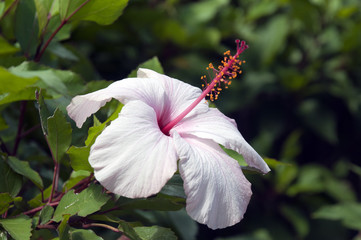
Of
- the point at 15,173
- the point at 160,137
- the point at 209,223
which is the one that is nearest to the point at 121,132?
the point at 160,137

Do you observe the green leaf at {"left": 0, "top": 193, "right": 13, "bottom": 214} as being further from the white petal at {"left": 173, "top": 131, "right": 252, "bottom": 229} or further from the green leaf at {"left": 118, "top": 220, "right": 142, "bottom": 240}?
the white petal at {"left": 173, "top": 131, "right": 252, "bottom": 229}

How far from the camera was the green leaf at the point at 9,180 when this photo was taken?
3.01 feet

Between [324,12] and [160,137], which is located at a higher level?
[160,137]

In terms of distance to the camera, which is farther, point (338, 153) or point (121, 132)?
point (338, 153)

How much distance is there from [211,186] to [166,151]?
0.29ft

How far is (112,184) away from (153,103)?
222 millimetres

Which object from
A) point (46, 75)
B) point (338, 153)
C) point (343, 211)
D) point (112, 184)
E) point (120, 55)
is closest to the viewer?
point (112, 184)

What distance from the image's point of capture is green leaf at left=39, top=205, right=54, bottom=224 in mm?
843

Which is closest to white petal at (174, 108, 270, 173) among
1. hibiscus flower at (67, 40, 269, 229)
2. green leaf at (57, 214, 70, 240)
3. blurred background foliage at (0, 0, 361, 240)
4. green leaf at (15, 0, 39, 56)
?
hibiscus flower at (67, 40, 269, 229)

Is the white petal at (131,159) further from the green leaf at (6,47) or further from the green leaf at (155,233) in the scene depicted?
the green leaf at (6,47)

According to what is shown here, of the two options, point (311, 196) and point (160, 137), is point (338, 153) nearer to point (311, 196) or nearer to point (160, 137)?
point (311, 196)

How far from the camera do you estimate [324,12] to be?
7.94 ft

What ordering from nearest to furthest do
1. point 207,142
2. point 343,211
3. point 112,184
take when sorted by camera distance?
1. point 112,184
2. point 207,142
3. point 343,211

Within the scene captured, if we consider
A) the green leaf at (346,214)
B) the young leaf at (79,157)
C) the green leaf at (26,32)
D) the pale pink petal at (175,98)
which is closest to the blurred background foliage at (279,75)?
the green leaf at (346,214)
